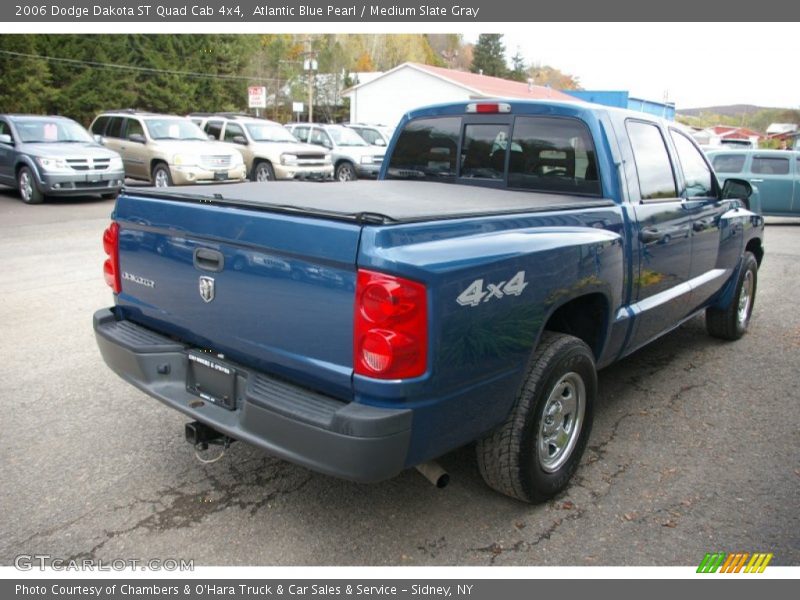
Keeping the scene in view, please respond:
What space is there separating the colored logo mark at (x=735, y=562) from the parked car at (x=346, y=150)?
1661 cm

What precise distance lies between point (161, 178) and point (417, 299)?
1415 cm

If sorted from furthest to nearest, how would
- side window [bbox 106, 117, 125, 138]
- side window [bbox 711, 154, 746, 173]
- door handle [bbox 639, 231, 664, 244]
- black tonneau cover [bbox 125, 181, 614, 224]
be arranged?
side window [bbox 106, 117, 125, 138], side window [bbox 711, 154, 746, 173], door handle [bbox 639, 231, 664, 244], black tonneau cover [bbox 125, 181, 614, 224]

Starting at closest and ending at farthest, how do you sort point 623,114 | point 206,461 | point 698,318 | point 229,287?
point 229,287
point 206,461
point 623,114
point 698,318

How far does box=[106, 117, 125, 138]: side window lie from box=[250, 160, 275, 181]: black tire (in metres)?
3.32

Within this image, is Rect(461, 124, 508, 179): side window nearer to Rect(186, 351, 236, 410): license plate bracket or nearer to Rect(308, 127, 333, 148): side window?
Rect(186, 351, 236, 410): license plate bracket

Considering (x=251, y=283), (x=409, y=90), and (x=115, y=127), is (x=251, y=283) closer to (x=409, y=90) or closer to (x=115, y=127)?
(x=115, y=127)

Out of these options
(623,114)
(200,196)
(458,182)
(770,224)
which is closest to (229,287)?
(200,196)

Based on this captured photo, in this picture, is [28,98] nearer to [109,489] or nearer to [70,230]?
[70,230]

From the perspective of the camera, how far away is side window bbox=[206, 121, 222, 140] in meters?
18.3

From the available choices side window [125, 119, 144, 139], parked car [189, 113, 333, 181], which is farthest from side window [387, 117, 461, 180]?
side window [125, 119, 144, 139]

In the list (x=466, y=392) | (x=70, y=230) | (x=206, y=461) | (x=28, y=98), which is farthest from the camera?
(x=28, y=98)

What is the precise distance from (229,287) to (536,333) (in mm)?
1354

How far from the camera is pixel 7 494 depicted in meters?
3.21

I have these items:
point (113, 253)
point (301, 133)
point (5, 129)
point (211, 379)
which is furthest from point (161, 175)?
point (211, 379)
